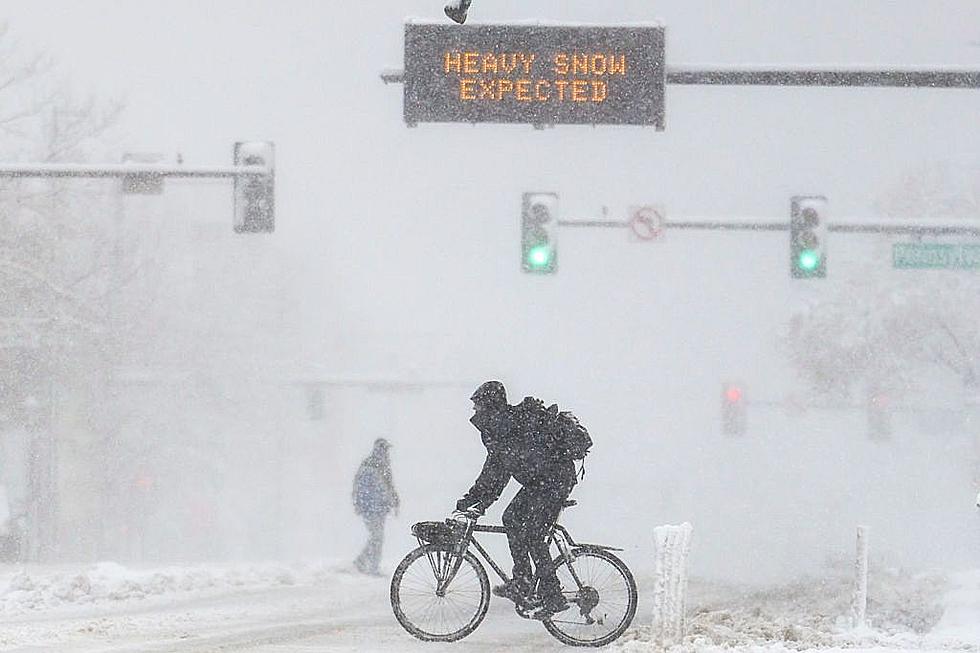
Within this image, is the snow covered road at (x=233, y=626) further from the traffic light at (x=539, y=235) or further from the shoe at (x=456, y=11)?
the traffic light at (x=539, y=235)

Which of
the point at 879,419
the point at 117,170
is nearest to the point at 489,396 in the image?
the point at 117,170

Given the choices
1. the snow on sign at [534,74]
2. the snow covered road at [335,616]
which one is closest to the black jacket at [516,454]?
the snow covered road at [335,616]

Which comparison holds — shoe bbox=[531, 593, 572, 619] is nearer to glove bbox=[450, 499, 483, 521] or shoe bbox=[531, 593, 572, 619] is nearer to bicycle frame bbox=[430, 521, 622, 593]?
bicycle frame bbox=[430, 521, 622, 593]

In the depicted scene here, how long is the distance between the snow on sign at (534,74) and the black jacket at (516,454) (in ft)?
12.2

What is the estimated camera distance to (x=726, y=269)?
103750 mm

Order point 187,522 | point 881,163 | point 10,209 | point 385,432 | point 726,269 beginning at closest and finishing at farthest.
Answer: point 10,209 → point 187,522 → point 385,432 → point 726,269 → point 881,163

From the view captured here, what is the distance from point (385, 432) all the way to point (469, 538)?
65.3m

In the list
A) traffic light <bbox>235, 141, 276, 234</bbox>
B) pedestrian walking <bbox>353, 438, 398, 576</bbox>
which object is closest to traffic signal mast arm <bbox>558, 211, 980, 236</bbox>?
pedestrian walking <bbox>353, 438, 398, 576</bbox>

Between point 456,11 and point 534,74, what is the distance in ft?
3.84

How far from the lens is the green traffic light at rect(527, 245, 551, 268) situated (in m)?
19.8

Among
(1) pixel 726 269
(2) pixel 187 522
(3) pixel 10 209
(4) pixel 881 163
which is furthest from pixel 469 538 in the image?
(4) pixel 881 163

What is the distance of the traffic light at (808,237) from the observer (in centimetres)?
1978

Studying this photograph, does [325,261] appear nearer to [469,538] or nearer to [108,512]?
[108,512]

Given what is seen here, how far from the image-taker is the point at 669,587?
11.3 m
